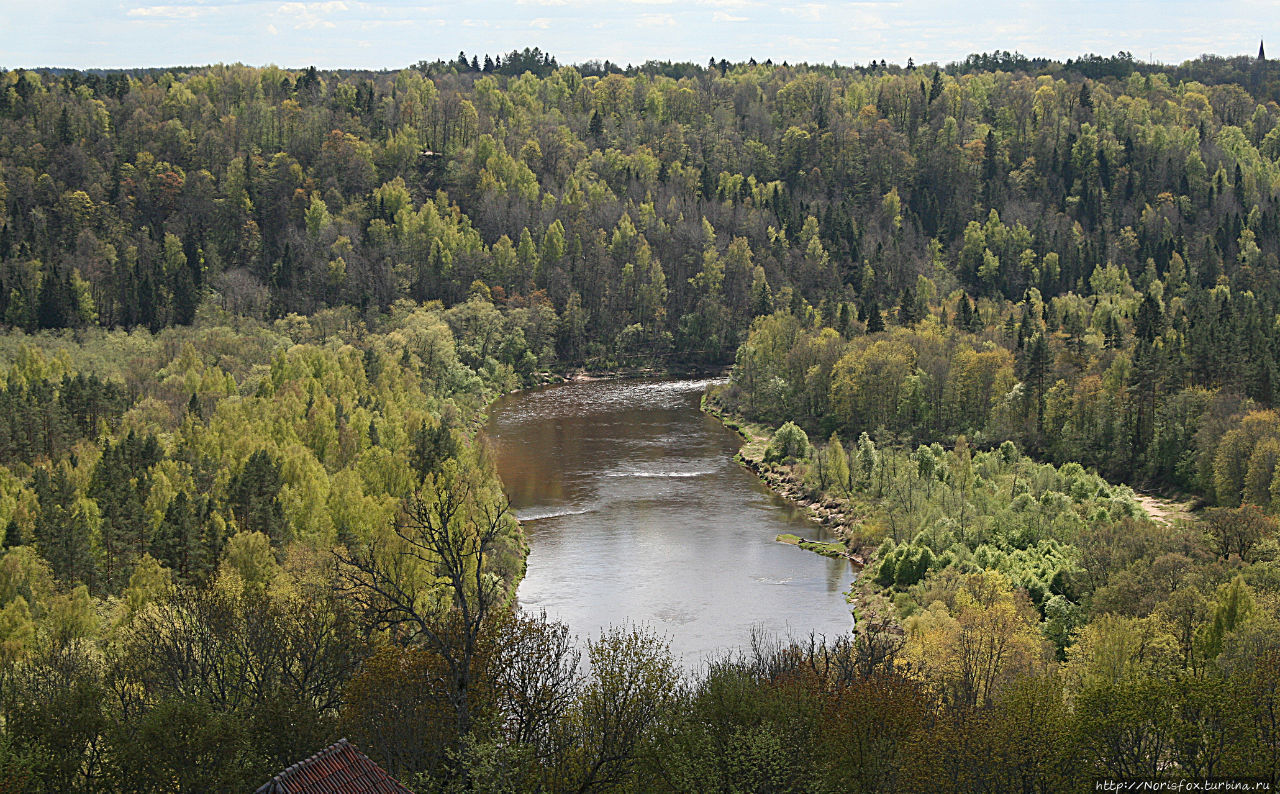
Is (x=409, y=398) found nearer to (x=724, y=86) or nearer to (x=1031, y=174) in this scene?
(x=1031, y=174)

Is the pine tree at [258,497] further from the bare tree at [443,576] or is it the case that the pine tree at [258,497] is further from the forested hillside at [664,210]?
the forested hillside at [664,210]

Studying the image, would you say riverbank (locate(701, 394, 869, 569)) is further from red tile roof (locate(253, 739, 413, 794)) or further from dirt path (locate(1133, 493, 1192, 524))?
red tile roof (locate(253, 739, 413, 794))

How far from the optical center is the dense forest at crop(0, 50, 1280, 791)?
24875 mm

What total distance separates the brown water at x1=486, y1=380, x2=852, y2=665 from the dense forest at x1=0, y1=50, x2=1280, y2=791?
248 centimetres

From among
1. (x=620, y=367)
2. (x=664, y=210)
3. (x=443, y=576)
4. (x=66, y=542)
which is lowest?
(x=620, y=367)

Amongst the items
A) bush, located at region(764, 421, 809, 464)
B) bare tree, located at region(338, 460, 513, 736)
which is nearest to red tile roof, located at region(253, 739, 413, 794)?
bare tree, located at region(338, 460, 513, 736)

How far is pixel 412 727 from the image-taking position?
24828 millimetres

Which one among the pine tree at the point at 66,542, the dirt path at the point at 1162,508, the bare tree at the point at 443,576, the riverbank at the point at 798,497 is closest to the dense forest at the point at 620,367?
the pine tree at the point at 66,542

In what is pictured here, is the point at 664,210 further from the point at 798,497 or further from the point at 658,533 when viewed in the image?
the point at 658,533

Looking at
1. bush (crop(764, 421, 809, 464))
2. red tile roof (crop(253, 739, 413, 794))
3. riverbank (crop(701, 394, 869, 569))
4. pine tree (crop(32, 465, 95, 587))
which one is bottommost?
riverbank (crop(701, 394, 869, 569))

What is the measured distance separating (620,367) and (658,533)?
57282mm

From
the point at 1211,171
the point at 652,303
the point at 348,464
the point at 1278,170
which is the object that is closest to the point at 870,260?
the point at 652,303

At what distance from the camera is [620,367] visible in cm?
11731

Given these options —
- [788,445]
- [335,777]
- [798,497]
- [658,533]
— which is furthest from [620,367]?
[335,777]
